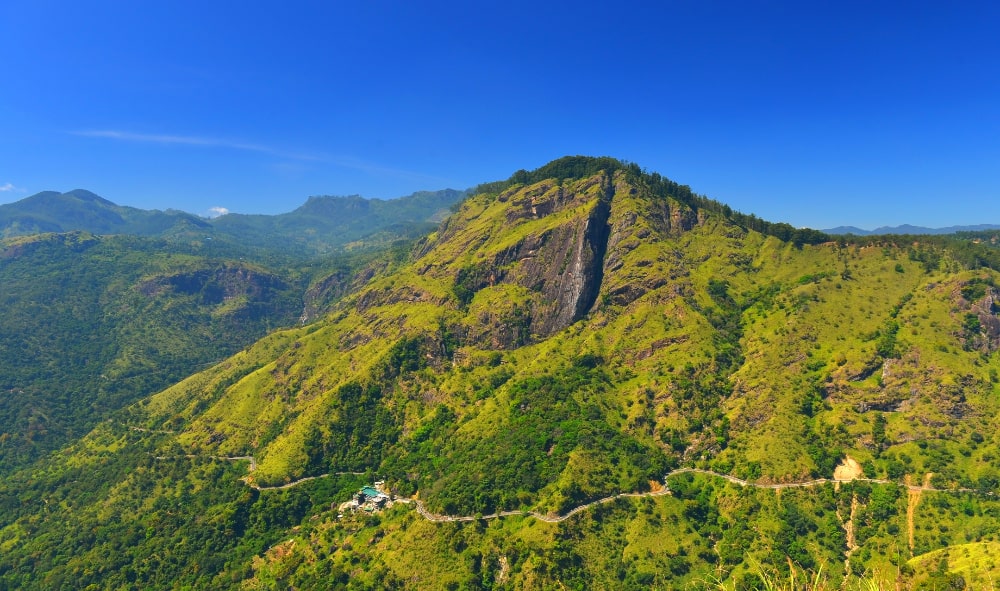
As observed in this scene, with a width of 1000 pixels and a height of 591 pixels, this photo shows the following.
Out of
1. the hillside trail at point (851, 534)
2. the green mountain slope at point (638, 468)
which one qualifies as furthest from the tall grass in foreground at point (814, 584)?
the hillside trail at point (851, 534)

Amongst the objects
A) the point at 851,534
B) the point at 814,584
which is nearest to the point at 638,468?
the point at 851,534

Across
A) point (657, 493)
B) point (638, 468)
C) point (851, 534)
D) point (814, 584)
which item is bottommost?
point (851, 534)

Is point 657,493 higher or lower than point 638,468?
lower

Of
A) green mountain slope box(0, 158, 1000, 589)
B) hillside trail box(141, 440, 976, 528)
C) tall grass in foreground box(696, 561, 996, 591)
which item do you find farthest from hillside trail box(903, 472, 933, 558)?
tall grass in foreground box(696, 561, 996, 591)

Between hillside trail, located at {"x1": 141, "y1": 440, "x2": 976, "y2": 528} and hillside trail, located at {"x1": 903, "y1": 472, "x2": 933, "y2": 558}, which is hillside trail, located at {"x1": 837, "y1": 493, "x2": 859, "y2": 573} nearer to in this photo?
hillside trail, located at {"x1": 141, "y1": 440, "x2": 976, "y2": 528}

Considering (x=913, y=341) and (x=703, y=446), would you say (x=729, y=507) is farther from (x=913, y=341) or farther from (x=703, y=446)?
(x=913, y=341)

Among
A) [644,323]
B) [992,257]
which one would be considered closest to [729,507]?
[644,323]

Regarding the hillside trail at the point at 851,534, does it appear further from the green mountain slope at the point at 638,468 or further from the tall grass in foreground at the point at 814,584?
the tall grass in foreground at the point at 814,584

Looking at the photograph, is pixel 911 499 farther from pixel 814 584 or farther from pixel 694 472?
pixel 814 584

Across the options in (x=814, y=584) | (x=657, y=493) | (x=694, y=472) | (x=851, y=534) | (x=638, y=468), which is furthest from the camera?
(x=694, y=472)
